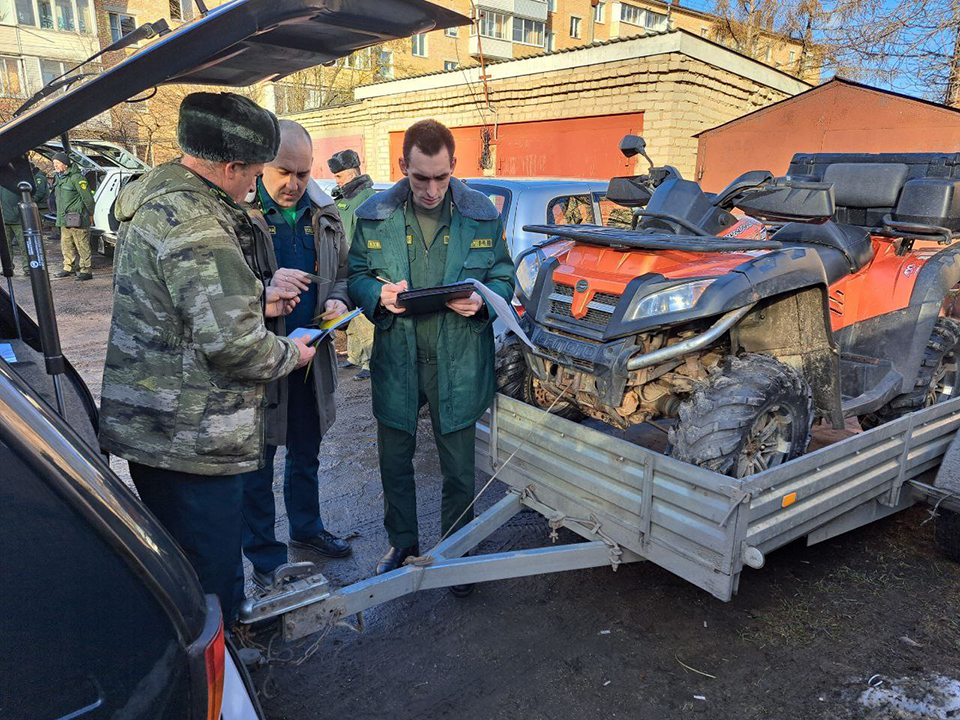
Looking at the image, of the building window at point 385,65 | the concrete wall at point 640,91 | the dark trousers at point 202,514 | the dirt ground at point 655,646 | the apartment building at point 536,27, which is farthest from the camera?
the apartment building at point 536,27

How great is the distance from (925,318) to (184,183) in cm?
378

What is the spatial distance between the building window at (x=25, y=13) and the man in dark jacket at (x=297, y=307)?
39360 millimetres

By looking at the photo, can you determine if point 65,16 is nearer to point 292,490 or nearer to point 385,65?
point 385,65

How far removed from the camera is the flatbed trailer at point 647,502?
235cm

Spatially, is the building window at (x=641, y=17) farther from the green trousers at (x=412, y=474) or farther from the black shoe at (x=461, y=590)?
the black shoe at (x=461, y=590)

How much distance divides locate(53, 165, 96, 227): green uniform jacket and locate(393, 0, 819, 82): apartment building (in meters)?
22.4

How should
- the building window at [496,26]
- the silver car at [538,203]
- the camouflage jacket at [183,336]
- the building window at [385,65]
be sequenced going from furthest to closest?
1. the building window at [496,26]
2. the building window at [385,65]
3. the silver car at [538,203]
4. the camouflage jacket at [183,336]

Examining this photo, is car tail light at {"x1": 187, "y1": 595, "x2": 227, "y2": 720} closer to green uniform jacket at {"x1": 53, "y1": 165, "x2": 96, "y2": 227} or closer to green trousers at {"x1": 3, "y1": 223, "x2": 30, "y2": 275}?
green trousers at {"x1": 3, "y1": 223, "x2": 30, "y2": 275}

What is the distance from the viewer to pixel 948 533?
3311 millimetres

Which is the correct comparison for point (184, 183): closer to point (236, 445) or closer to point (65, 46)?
point (236, 445)

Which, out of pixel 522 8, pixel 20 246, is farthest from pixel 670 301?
pixel 522 8

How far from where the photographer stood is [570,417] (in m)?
3.59

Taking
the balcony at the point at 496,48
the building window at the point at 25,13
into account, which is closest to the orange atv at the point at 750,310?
the balcony at the point at 496,48

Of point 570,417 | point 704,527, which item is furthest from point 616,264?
point 704,527
